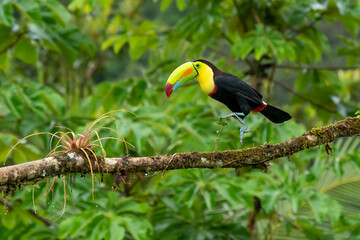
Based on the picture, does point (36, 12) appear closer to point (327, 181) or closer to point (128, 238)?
point (128, 238)

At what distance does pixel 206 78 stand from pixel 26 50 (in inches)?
93.2

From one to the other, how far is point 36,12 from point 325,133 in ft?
6.45

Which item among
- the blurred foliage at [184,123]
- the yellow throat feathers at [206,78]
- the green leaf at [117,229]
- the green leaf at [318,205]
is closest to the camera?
the yellow throat feathers at [206,78]

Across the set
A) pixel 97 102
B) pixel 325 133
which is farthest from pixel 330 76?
pixel 325 133

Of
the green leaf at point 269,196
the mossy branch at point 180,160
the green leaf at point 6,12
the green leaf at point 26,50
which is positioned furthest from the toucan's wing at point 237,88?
the green leaf at point 26,50

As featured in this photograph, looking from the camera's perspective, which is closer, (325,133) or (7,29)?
(325,133)

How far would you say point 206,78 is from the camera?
3.89ft

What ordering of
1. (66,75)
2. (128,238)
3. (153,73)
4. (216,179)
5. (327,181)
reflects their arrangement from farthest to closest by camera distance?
1. (66,75)
2. (327,181)
3. (153,73)
4. (128,238)
5. (216,179)

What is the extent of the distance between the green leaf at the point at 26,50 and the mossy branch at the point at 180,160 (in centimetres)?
215

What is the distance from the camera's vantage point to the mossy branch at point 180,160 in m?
1.19

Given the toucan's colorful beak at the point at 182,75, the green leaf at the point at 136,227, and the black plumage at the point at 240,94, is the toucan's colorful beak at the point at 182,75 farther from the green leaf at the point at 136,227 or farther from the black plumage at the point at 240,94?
the green leaf at the point at 136,227

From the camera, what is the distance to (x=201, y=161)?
1295 millimetres

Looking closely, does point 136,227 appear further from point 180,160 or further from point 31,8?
point 31,8

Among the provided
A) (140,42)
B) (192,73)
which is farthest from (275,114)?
(140,42)
